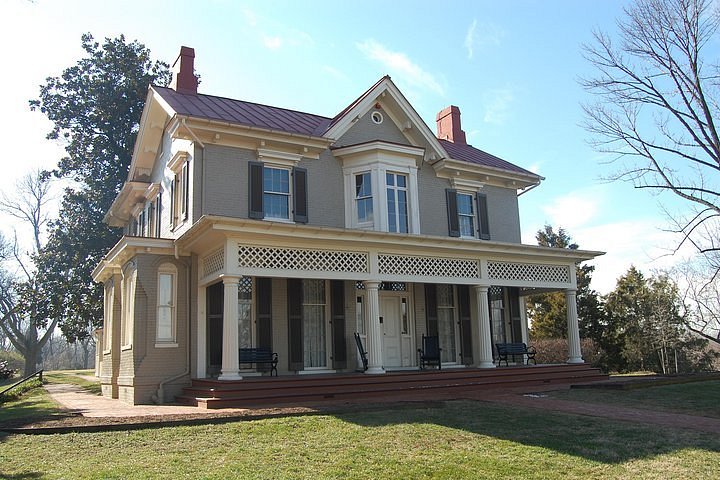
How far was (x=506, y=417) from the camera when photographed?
9672mm

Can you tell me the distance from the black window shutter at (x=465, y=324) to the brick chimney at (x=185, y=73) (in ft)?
32.0

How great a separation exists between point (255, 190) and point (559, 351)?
1754cm

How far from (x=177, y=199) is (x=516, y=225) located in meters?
10.7

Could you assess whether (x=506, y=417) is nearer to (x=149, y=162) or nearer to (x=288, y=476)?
(x=288, y=476)

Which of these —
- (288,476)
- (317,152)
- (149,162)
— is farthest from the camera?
(149,162)

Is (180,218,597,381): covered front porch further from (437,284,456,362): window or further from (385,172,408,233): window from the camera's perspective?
(385,172,408,233): window

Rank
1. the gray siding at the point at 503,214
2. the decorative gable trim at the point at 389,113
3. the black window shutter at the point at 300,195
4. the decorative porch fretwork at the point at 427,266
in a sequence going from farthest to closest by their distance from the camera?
the gray siding at the point at 503,214
the decorative gable trim at the point at 389,113
the black window shutter at the point at 300,195
the decorative porch fretwork at the point at 427,266

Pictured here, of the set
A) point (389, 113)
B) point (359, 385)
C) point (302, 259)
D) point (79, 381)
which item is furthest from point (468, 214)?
point (79, 381)

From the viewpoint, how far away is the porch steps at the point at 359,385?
470 inches

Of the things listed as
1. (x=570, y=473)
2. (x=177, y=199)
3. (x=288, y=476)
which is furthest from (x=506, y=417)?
(x=177, y=199)

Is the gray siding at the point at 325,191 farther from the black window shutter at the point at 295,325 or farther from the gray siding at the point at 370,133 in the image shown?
the black window shutter at the point at 295,325

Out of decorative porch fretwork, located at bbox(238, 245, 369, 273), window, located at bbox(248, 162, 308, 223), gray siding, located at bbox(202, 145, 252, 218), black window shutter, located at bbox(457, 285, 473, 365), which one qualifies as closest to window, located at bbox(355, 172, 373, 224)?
window, located at bbox(248, 162, 308, 223)

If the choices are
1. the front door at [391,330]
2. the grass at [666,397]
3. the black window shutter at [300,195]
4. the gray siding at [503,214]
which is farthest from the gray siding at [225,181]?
the grass at [666,397]

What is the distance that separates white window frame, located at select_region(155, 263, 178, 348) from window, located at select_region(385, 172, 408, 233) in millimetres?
5817
